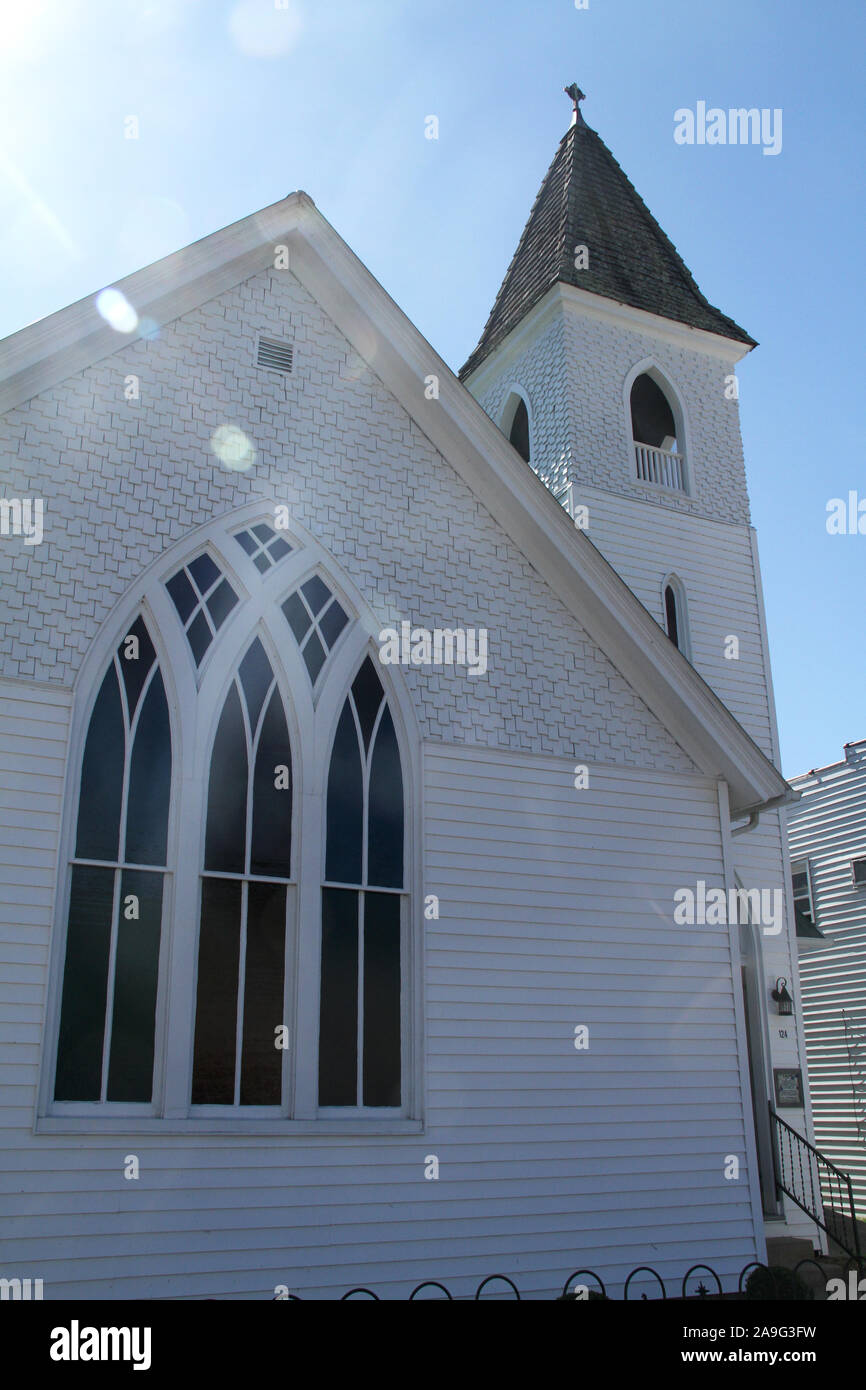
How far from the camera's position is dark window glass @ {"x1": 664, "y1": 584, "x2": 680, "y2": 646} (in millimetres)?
16031

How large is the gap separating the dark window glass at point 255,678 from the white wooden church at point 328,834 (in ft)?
0.09

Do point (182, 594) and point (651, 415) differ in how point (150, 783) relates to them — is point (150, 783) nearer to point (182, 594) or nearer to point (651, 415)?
point (182, 594)

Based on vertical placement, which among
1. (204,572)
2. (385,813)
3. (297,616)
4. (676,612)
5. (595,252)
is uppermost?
(595,252)

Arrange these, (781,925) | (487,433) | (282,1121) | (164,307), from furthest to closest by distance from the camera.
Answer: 1. (781,925)
2. (487,433)
3. (164,307)
4. (282,1121)

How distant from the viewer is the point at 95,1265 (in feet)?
23.5

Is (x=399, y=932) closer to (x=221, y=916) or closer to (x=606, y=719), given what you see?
(x=221, y=916)

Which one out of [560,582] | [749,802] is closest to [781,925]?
[749,802]

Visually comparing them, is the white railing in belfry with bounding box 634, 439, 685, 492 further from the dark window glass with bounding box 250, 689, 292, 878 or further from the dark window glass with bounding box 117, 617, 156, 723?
the dark window glass with bounding box 117, 617, 156, 723

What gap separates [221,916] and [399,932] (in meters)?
1.46

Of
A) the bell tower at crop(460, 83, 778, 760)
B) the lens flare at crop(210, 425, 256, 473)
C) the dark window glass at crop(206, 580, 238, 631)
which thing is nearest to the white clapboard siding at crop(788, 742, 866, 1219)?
the bell tower at crop(460, 83, 778, 760)

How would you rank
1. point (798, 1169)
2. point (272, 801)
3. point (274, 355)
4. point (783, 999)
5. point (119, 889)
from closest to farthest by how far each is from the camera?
point (119, 889)
point (272, 801)
point (274, 355)
point (798, 1169)
point (783, 999)

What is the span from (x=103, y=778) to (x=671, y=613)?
10.1 m

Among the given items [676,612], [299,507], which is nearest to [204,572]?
[299,507]

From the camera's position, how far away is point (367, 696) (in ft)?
30.8
